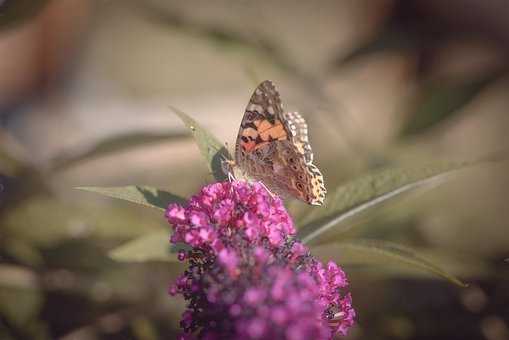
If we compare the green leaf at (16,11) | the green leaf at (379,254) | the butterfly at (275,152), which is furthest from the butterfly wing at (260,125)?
the green leaf at (16,11)

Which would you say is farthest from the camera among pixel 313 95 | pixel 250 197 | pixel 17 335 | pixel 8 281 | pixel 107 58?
pixel 107 58

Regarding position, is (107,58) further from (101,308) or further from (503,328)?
(503,328)

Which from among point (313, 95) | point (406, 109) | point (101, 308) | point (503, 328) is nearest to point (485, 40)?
point (406, 109)

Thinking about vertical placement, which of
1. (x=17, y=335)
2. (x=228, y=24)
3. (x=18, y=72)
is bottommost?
(x=17, y=335)

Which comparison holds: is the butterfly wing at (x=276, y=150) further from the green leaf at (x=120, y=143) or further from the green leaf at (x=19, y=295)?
the green leaf at (x=19, y=295)

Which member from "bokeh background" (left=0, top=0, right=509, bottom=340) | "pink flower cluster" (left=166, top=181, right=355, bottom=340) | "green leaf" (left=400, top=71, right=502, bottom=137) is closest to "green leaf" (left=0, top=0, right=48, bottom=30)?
"bokeh background" (left=0, top=0, right=509, bottom=340)

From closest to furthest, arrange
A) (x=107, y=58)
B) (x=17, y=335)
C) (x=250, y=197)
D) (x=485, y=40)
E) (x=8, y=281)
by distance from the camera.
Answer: (x=250, y=197), (x=17, y=335), (x=8, y=281), (x=485, y=40), (x=107, y=58)

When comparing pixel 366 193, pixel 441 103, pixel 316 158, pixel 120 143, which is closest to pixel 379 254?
pixel 366 193
